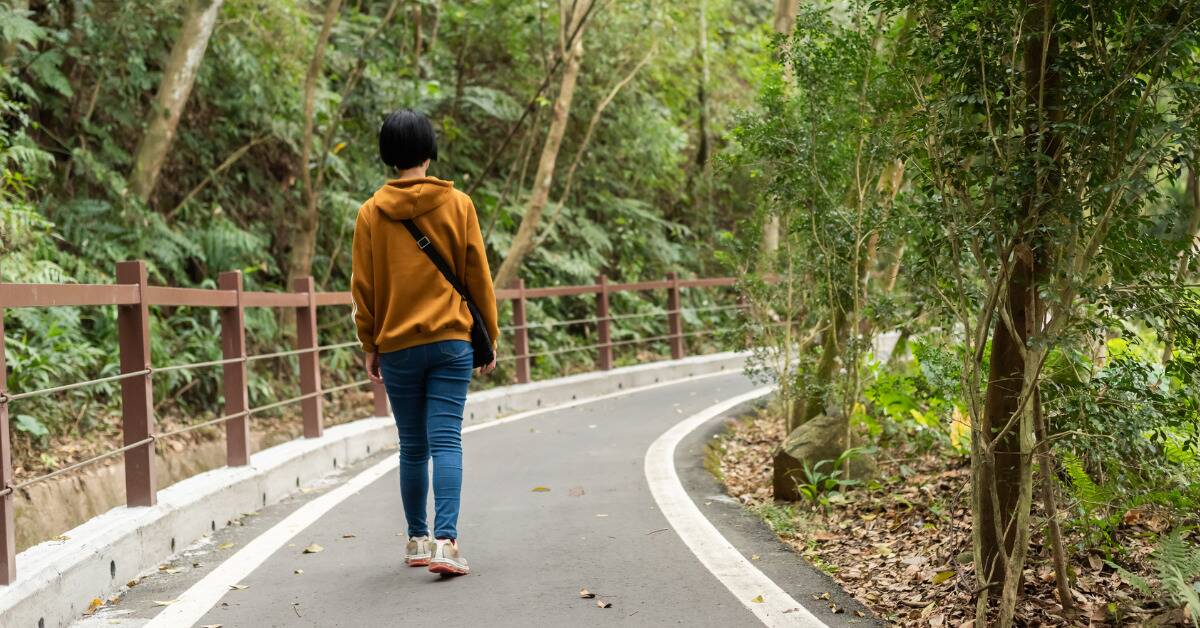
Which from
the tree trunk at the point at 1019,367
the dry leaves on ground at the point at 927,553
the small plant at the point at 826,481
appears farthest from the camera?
the small plant at the point at 826,481

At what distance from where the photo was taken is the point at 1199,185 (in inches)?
211

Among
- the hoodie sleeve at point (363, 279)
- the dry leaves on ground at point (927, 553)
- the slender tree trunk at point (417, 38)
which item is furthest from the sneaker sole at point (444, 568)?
the slender tree trunk at point (417, 38)

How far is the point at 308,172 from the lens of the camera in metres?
13.1

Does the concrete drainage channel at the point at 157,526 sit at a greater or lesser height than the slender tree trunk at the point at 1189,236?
lesser

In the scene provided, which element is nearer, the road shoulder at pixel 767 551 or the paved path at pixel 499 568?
the paved path at pixel 499 568

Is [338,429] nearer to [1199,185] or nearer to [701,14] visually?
[1199,185]

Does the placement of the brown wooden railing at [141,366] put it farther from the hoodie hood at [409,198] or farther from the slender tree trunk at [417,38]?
the slender tree trunk at [417,38]

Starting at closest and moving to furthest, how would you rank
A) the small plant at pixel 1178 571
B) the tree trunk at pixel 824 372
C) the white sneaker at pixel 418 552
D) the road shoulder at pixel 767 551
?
the small plant at pixel 1178 571, the road shoulder at pixel 767 551, the white sneaker at pixel 418 552, the tree trunk at pixel 824 372

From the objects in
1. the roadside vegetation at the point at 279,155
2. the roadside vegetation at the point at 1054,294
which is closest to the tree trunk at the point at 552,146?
the roadside vegetation at the point at 279,155

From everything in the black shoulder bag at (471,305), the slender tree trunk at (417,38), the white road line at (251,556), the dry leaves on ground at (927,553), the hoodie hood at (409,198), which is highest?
the slender tree trunk at (417,38)

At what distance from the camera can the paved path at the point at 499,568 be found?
14.5ft

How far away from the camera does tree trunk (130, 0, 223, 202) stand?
11539mm

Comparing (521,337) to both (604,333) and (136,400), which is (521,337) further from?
(136,400)

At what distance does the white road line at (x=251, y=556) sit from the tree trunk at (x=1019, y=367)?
3139 mm
